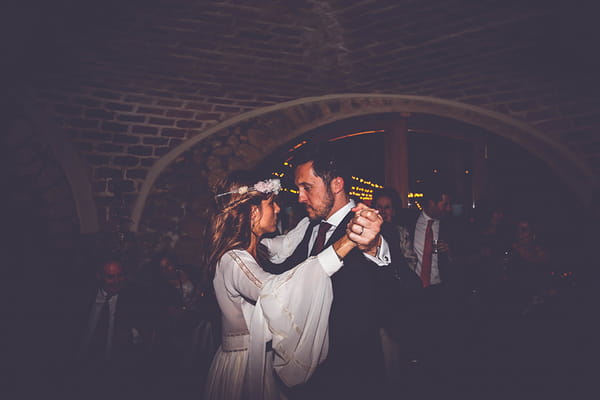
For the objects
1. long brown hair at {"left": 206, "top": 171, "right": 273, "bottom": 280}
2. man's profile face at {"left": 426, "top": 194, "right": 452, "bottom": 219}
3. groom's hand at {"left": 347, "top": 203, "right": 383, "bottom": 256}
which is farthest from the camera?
man's profile face at {"left": 426, "top": 194, "right": 452, "bottom": 219}

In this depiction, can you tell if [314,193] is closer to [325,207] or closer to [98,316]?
[325,207]

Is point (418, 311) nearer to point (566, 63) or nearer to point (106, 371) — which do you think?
point (566, 63)

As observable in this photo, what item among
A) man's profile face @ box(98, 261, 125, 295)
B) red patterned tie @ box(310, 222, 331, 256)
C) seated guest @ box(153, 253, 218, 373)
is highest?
red patterned tie @ box(310, 222, 331, 256)

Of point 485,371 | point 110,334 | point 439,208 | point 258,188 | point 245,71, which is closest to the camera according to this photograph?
point 258,188

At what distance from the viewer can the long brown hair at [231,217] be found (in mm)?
2025

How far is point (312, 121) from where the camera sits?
18.6ft

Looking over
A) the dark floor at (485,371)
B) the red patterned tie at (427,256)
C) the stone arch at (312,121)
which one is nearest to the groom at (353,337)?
the dark floor at (485,371)

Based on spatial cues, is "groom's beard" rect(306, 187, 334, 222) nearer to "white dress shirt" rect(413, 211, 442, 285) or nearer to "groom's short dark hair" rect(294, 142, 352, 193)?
"groom's short dark hair" rect(294, 142, 352, 193)

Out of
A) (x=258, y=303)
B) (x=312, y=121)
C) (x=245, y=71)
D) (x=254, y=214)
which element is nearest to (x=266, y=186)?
(x=254, y=214)

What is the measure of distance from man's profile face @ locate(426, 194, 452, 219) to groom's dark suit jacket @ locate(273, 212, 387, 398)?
104 inches

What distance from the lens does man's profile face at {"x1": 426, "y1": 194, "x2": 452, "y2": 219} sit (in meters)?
4.52

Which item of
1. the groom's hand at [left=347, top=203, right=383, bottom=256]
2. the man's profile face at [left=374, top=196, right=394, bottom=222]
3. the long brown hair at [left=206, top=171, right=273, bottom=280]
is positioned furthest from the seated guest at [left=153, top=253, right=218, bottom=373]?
the man's profile face at [left=374, top=196, right=394, bottom=222]

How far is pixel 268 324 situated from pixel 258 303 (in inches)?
4.0

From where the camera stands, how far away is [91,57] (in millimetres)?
3846
